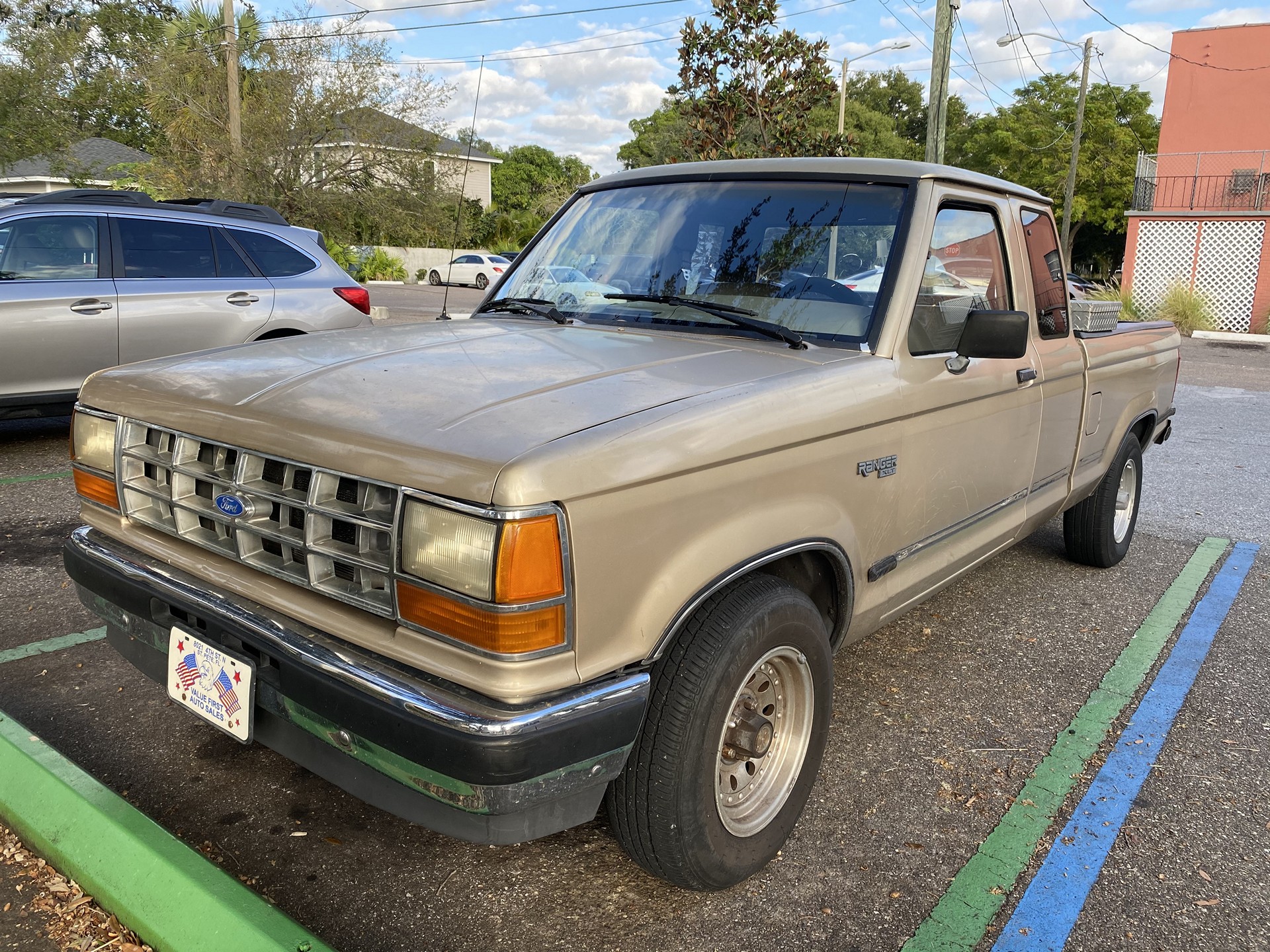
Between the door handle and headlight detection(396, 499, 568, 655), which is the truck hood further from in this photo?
the door handle

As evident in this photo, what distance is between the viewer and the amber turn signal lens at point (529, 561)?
1.83 metres

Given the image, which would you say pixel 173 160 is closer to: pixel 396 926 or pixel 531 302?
pixel 531 302

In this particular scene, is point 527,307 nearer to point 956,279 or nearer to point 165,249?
point 956,279

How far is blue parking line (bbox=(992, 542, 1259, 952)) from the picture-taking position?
7.84ft

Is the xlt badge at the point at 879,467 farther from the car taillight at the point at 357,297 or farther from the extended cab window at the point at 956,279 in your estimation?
the car taillight at the point at 357,297

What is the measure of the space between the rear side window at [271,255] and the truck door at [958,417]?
566 centimetres

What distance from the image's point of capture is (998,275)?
3711 mm

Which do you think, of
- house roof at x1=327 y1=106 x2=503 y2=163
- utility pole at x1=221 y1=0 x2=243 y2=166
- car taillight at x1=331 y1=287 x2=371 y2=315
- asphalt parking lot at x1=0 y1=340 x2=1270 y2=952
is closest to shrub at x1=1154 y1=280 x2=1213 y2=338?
house roof at x1=327 y1=106 x2=503 y2=163

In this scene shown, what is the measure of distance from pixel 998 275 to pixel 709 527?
7.08 ft

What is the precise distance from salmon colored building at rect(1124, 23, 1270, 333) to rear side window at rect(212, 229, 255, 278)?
2462cm

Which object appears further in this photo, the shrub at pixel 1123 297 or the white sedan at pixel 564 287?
the shrub at pixel 1123 297

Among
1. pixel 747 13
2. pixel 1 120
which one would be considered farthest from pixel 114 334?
pixel 1 120

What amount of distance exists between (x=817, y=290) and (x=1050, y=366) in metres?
1.35

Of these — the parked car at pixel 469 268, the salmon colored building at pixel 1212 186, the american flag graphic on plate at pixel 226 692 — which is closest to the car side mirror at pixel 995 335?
the american flag graphic on plate at pixel 226 692
